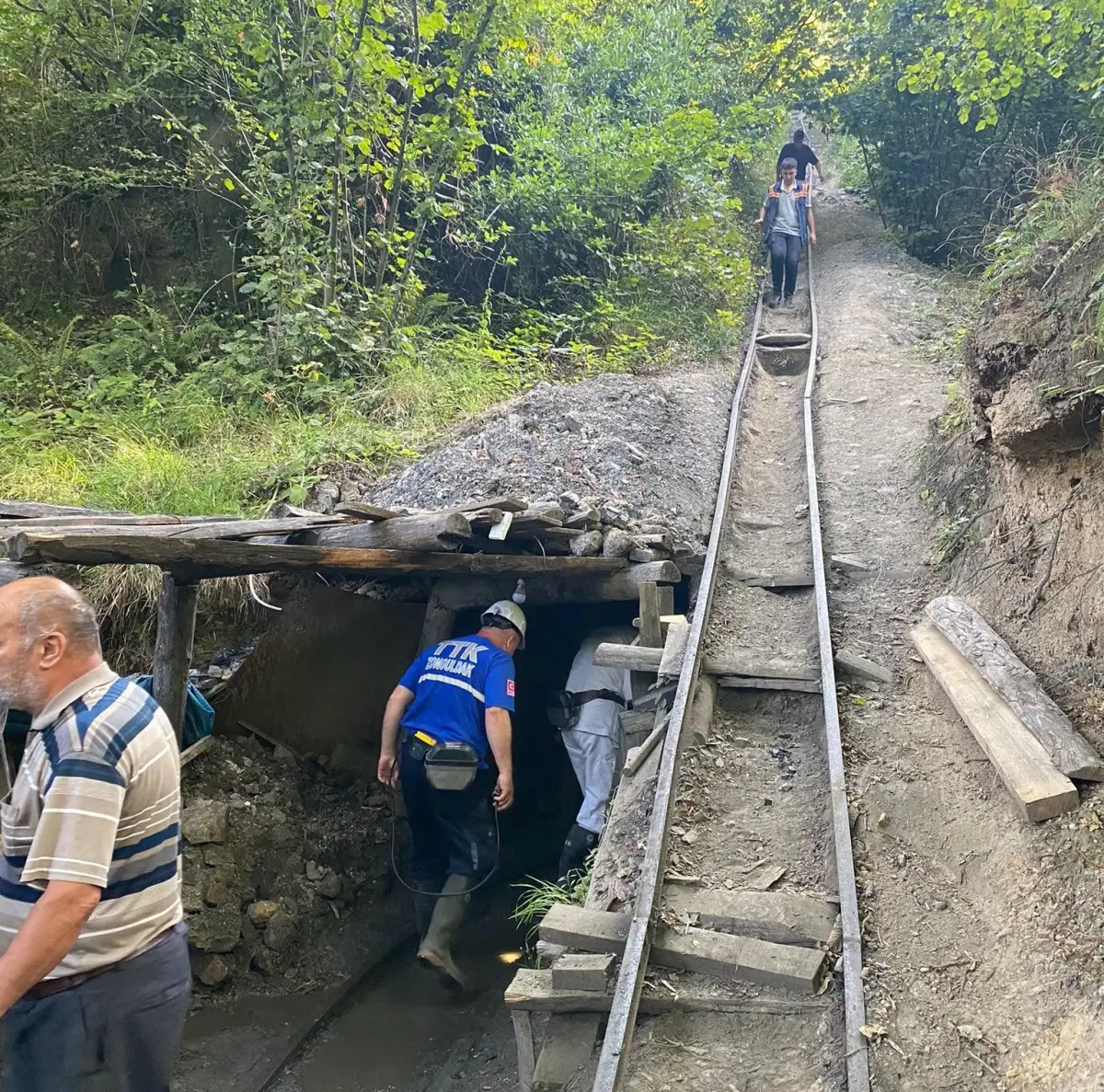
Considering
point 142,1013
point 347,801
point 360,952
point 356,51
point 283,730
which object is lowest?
point 360,952

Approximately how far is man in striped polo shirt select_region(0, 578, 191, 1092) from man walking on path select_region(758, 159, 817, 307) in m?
13.8

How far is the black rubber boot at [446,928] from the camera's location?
553 centimetres

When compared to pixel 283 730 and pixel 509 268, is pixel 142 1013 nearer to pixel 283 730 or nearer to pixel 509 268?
pixel 283 730

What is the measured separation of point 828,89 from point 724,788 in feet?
56.3

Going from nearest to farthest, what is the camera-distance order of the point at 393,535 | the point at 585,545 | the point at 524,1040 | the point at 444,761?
the point at 524,1040, the point at 393,535, the point at 444,761, the point at 585,545

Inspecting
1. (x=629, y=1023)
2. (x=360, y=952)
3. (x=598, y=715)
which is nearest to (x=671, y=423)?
(x=598, y=715)

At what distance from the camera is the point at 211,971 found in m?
5.23

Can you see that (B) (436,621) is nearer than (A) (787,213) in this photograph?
Yes

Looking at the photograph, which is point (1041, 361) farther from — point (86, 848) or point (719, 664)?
point (86, 848)

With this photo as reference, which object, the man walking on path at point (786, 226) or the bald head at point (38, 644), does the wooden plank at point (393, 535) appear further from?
the man walking on path at point (786, 226)

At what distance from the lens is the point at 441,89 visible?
1234cm

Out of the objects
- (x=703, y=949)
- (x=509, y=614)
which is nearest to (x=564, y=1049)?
(x=703, y=949)

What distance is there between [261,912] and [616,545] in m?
3.42

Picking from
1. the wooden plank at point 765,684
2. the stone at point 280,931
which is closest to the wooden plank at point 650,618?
the wooden plank at point 765,684
